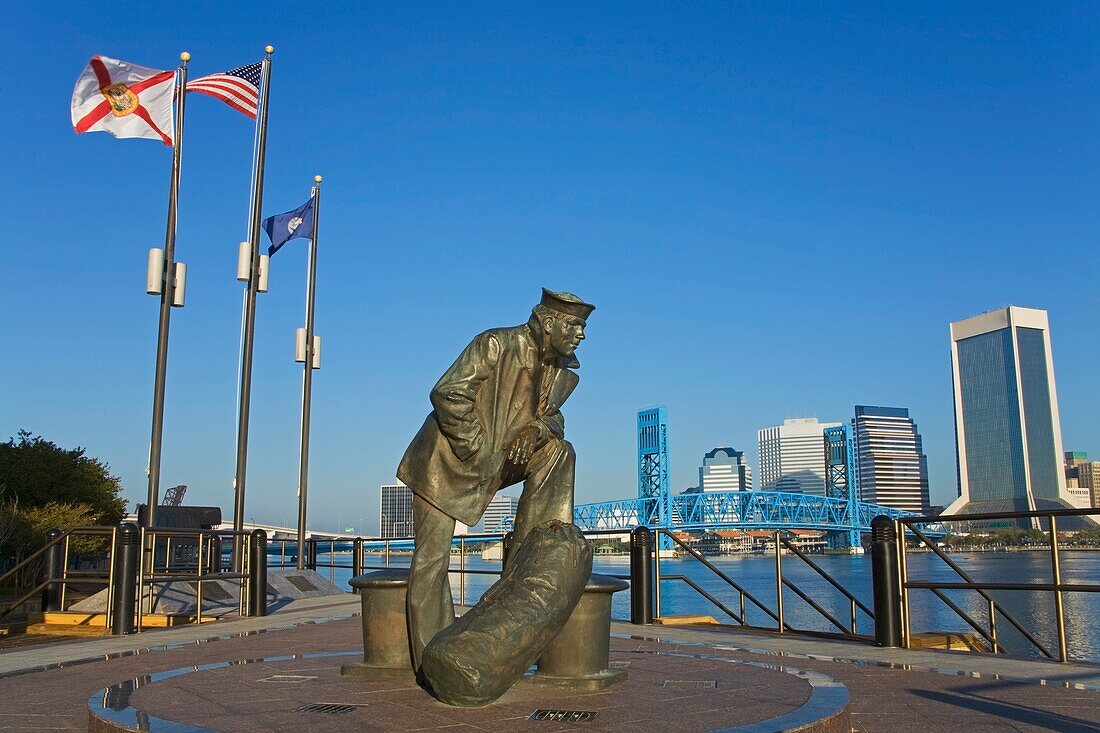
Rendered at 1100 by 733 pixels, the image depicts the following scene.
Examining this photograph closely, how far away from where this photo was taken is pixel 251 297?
50.5ft

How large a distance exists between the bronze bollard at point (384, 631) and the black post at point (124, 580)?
5.19 m

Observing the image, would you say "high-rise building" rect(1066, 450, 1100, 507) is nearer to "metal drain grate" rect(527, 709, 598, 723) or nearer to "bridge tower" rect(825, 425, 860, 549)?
"bridge tower" rect(825, 425, 860, 549)

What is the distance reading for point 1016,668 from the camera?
20.1 ft

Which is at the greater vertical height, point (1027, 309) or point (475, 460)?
point (1027, 309)

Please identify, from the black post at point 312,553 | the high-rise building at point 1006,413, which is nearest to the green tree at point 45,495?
the black post at point 312,553

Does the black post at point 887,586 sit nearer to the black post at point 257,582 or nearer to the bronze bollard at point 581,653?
the bronze bollard at point 581,653

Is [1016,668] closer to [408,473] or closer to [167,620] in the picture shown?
[408,473]

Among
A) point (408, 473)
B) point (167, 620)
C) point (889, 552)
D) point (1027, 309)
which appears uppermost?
point (1027, 309)

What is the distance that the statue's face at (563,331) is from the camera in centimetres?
472

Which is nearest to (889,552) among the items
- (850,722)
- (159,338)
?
(850,722)

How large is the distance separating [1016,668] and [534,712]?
386 centimetres

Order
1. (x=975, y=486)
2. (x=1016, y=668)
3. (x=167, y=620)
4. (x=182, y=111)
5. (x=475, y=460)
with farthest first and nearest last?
1. (x=975, y=486)
2. (x=182, y=111)
3. (x=167, y=620)
4. (x=1016, y=668)
5. (x=475, y=460)

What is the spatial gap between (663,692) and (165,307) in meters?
10.3

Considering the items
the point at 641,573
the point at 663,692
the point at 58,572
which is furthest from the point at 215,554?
the point at 663,692
